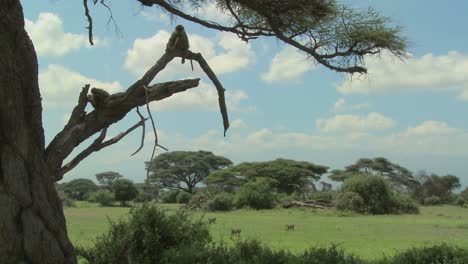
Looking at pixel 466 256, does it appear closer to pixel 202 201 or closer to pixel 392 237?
pixel 392 237

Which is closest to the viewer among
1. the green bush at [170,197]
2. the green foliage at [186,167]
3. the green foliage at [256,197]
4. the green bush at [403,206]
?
the green bush at [403,206]

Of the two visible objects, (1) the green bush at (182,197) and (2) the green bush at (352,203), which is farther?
(1) the green bush at (182,197)

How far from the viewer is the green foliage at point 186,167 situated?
4572cm

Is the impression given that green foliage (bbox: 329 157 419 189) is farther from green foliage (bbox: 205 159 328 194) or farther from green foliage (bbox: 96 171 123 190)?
green foliage (bbox: 96 171 123 190)

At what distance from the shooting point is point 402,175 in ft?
135

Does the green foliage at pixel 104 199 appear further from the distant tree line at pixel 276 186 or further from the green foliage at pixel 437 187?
the green foliage at pixel 437 187

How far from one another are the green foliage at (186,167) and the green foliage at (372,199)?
66.2 feet

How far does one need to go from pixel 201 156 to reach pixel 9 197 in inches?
1709

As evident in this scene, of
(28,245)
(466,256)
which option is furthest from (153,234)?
(466,256)

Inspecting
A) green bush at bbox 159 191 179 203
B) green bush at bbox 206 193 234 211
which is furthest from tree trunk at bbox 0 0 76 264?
green bush at bbox 159 191 179 203

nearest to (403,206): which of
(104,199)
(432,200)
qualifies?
(432,200)

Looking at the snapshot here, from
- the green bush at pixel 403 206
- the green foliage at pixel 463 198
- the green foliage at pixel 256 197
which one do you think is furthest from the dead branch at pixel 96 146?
the green foliage at pixel 463 198

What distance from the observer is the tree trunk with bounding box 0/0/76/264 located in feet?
14.9

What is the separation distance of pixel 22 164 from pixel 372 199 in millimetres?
22994
